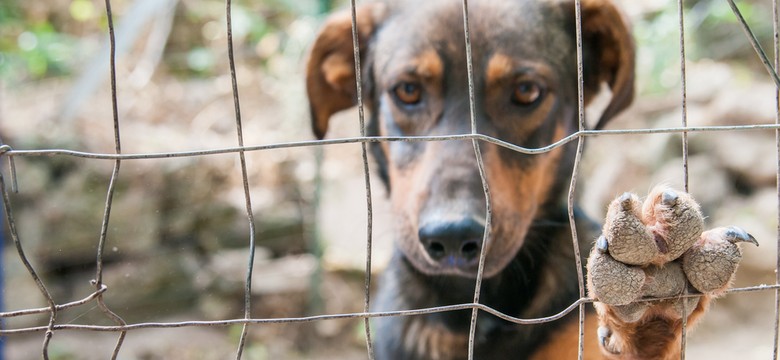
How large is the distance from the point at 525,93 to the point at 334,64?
0.87m

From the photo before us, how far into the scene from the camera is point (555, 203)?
2.54 meters

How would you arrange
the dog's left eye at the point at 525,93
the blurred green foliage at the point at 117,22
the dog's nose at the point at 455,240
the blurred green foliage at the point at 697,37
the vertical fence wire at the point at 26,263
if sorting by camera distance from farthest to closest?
the blurred green foliage at the point at 117,22 < the blurred green foliage at the point at 697,37 < the dog's left eye at the point at 525,93 < the dog's nose at the point at 455,240 < the vertical fence wire at the point at 26,263

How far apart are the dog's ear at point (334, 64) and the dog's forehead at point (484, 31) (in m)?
0.17

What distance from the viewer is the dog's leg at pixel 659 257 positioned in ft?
4.26

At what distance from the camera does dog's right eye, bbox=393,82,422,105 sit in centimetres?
246

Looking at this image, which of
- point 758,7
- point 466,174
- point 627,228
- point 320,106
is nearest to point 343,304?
point 320,106

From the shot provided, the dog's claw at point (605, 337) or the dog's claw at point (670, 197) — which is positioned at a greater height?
A: the dog's claw at point (670, 197)

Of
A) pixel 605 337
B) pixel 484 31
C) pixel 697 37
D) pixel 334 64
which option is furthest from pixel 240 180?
pixel 697 37

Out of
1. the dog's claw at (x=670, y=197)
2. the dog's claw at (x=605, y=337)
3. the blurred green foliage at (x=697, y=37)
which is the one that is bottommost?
the dog's claw at (x=605, y=337)

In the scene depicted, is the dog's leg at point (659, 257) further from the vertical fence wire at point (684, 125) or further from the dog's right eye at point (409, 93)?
the dog's right eye at point (409, 93)

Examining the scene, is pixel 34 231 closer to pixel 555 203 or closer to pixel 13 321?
pixel 13 321

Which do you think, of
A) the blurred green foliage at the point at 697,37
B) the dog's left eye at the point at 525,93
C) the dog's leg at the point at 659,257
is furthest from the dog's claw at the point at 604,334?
the blurred green foliage at the point at 697,37

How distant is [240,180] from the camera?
19.5 ft

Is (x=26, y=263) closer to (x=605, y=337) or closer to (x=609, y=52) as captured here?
(x=605, y=337)
